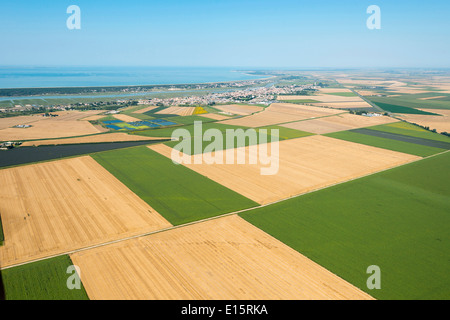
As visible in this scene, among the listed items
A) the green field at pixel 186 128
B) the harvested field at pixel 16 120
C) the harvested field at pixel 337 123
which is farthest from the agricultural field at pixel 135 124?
the harvested field at pixel 337 123

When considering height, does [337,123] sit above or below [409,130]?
above

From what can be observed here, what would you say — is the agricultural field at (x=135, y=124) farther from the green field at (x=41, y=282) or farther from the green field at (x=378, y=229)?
the green field at (x=41, y=282)

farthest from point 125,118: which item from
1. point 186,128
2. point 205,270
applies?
point 205,270

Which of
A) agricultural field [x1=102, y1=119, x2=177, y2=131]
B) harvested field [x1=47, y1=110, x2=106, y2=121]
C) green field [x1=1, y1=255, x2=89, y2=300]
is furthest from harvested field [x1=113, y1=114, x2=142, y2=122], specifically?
green field [x1=1, y1=255, x2=89, y2=300]

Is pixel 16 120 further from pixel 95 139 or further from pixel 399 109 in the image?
pixel 399 109

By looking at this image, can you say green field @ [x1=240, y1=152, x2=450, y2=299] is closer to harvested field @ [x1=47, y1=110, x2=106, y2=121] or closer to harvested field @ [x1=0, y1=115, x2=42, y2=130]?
harvested field @ [x1=0, y1=115, x2=42, y2=130]

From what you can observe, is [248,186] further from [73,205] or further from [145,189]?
[73,205]
